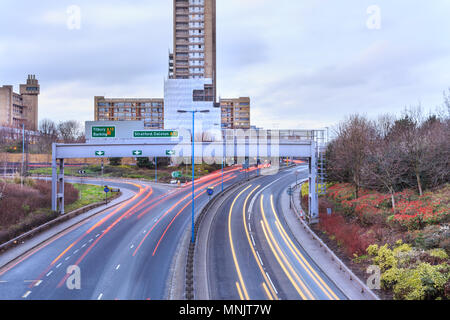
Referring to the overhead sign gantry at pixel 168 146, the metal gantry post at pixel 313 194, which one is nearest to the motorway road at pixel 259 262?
the metal gantry post at pixel 313 194

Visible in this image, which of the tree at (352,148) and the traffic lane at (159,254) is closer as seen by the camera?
the traffic lane at (159,254)

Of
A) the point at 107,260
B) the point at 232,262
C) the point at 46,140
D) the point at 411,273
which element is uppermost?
the point at 46,140

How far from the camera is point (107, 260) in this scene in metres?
20.1

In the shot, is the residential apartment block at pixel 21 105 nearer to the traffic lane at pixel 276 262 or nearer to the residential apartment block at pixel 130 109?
the residential apartment block at pixel 130 109

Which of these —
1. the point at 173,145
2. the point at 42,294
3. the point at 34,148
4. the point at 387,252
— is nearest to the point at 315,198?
the point at 387,252

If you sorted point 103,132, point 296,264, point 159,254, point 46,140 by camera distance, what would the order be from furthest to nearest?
point 46,140 < point 103,132 < point 159,254 < point 296,264

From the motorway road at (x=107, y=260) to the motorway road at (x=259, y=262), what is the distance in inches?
129

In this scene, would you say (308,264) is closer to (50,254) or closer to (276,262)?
(276,262)

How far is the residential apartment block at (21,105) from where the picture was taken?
114375 mm

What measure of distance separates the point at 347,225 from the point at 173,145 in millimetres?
17152

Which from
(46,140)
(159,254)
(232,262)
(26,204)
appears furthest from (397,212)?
(46,140)

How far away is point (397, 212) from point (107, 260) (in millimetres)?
21630
